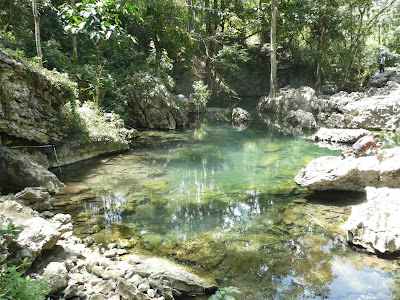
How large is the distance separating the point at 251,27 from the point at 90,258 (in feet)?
90.3

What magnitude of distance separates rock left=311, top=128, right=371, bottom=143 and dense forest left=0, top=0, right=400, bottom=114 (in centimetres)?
862

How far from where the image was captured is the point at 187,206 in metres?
7.73

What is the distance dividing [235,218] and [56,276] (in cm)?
416

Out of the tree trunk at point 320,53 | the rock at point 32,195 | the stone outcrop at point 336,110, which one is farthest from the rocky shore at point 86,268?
the tree trunk at point 320,53

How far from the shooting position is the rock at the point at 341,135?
1400cm

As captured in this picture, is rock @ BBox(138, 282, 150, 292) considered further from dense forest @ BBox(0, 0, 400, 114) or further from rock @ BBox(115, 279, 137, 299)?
dense forest @ BBox(0, 0, 400, 114)

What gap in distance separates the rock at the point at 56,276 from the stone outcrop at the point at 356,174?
6.09 meters

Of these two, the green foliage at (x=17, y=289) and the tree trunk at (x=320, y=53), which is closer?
the green foliage at (x=17, y=289)

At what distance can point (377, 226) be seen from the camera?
566 centimetres

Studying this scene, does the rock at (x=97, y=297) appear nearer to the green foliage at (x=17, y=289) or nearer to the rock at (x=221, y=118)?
the green foliage at (x=17, y=289)

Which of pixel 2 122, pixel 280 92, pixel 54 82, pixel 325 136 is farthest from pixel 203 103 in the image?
pixel 2 122

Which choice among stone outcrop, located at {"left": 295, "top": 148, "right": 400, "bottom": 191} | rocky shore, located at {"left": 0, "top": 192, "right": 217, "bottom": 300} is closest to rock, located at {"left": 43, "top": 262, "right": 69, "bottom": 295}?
rocky shore, located at {"left": 0, "top": 192, "right": 217, "bottom": 300}

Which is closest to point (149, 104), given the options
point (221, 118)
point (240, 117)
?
point (221, 118)

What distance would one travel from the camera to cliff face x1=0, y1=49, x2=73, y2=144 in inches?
335
